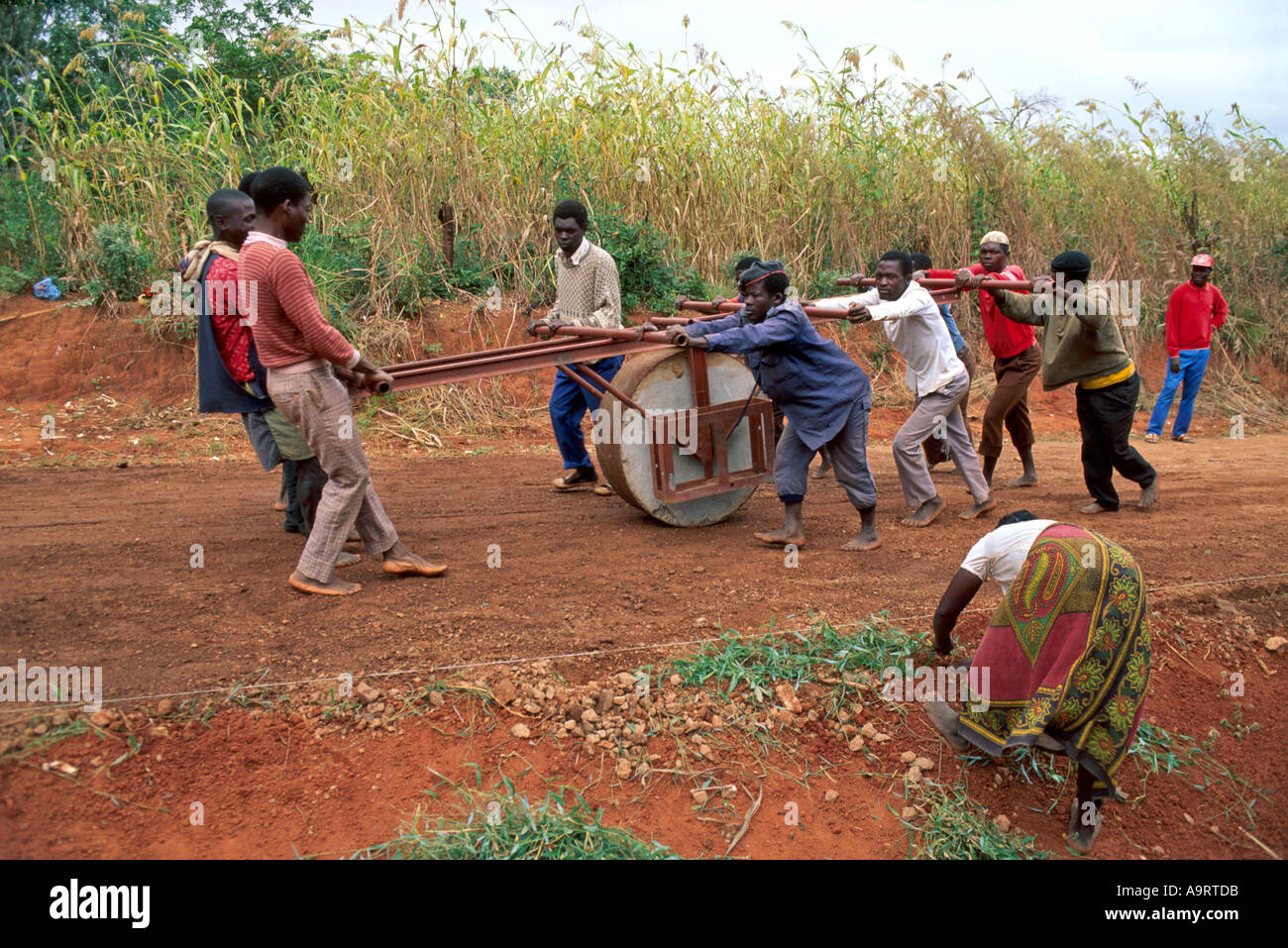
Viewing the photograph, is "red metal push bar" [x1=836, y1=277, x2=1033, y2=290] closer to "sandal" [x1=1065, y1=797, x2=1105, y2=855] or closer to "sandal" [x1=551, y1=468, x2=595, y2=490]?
"sandal" [x1=551, y1=468, x2=595, y2=490]

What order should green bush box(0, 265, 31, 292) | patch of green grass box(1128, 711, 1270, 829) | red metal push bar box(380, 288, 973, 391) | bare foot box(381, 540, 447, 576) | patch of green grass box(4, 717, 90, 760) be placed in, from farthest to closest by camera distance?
green bush box(0, 265, 31, 292) < bare foot box(381, 540, 447, 576) < red metal push bar box(380, 288, 973, 391) < patch of green grass box(1128, 711, 1270, 829) < patch of green grass box(4, 717, 90, 760)

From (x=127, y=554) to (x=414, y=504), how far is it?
1.68 meters

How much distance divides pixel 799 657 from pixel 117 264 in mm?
7611

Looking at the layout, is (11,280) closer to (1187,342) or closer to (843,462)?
(843,462)

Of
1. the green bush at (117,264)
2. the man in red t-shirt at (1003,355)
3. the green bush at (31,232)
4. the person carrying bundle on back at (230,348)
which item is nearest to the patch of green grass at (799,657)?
the person carrying bundle on back at (230,348)

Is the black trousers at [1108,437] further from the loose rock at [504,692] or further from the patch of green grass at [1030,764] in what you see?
the loose rock at [504,692]

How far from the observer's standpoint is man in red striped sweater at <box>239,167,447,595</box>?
150 inches

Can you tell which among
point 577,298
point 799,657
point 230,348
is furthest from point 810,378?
point 230,348

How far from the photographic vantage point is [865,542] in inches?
205

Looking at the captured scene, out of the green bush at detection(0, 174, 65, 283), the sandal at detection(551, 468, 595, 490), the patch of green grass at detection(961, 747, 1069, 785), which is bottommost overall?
the patch of green grass at detection(961, 747, 1069, 785)

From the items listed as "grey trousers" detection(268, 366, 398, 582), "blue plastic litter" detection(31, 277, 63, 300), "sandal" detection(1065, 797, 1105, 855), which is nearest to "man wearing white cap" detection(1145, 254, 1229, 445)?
"sandal" detection(1065, 797, 1105, 855)

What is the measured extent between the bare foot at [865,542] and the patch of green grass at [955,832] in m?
1.88

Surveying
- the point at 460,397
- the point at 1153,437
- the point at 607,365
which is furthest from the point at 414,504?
the point at 1153,437

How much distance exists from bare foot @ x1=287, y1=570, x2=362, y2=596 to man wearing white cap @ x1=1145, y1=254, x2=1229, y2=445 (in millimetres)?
8003
